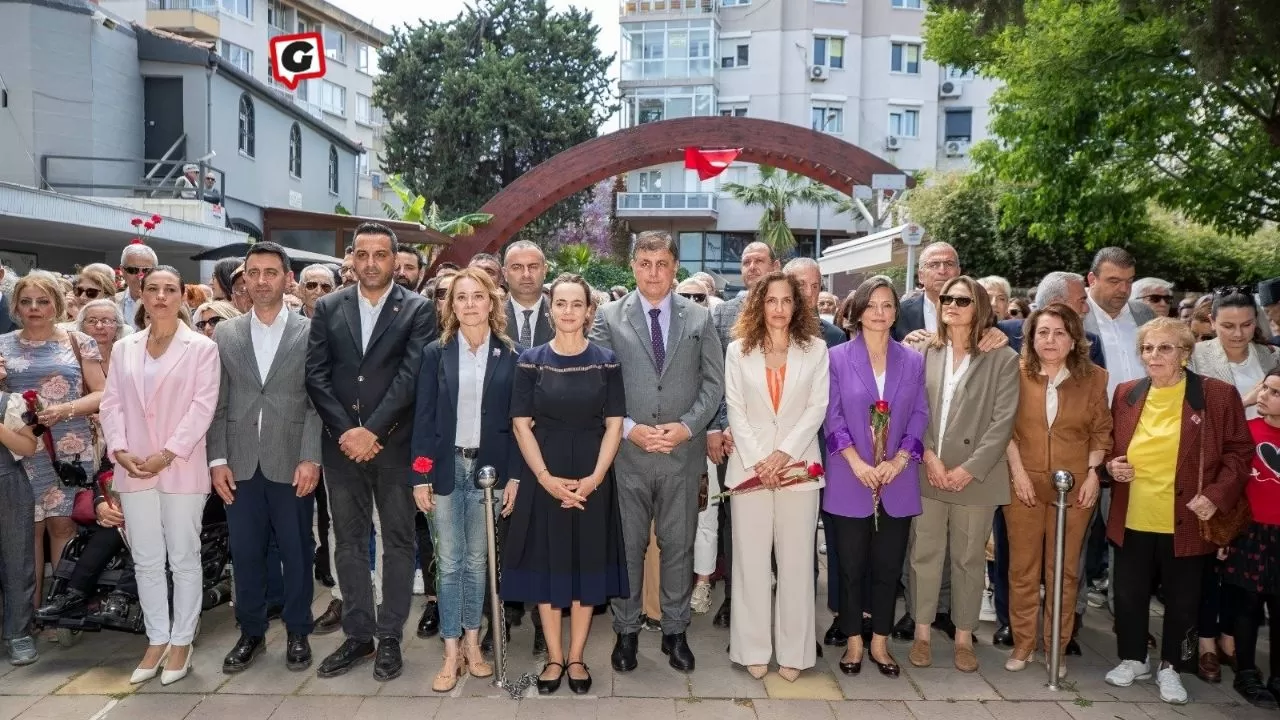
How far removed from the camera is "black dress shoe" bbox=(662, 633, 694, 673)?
4832mm

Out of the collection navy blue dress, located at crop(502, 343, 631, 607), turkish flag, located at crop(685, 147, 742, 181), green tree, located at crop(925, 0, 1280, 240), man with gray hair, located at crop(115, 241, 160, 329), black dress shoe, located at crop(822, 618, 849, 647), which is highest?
turkish flag, located at crop(685, 147, 742, 181)

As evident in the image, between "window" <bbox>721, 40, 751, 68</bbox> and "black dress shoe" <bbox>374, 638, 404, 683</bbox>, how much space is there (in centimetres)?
3859

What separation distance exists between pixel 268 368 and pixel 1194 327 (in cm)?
655

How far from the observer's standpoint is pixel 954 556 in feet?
16.3

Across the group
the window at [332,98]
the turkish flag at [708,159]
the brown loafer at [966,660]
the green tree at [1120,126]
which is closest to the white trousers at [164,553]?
the brown loafer at [966,660]

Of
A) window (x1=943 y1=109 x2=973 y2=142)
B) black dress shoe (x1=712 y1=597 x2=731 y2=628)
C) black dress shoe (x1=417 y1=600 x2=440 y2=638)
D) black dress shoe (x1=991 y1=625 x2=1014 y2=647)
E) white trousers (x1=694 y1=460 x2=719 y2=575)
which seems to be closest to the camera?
black dress shoe (x1=991 y1=625 x2=1014 y2=647)

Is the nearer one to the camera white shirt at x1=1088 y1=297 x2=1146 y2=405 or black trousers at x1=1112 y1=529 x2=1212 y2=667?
black trousers at x1=1112 y1=529 x2=1212 y2=667

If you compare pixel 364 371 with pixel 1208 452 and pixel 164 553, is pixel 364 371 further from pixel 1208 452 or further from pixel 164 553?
pixel 1208 452

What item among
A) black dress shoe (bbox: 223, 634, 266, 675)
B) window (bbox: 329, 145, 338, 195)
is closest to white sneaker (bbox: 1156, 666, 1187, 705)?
black dress shoe (bbox: 223, 634, 266, 675)

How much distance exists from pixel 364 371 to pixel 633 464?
1464mm

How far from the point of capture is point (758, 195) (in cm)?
3925

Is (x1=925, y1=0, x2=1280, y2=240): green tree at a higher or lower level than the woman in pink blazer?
higher

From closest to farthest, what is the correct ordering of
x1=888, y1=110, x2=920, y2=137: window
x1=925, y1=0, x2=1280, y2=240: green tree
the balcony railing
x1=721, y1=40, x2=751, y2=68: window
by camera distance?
1. x1=925, y1=0, x2=1280, y2=240: green tree
2. x1=888, y1=110, x2=920, y2=137: window
3. x1=721, y1=40, x2=751, y2=68: window
4. the balcony railing

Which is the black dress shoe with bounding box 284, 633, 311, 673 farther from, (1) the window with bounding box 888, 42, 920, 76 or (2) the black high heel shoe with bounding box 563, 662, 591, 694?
(1) the window with bounding box 888, 42, 920, 76
